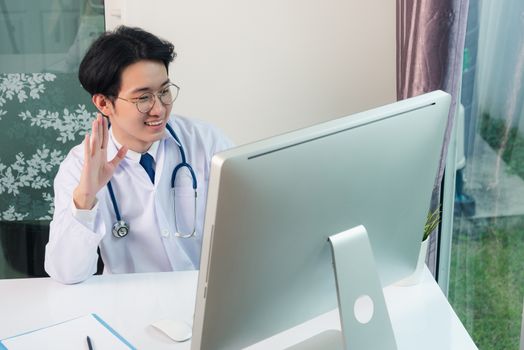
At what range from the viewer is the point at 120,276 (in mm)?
1834

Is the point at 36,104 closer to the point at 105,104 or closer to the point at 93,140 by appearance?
the point at 105,104

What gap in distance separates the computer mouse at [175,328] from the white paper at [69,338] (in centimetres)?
8

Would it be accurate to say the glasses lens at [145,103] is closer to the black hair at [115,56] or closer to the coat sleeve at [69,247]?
the black hair at [115,56]

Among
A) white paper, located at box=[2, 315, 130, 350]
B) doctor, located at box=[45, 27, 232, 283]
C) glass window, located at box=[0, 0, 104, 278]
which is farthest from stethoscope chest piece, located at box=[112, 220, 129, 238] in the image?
glass window, located at box=[0, 0, 104, 278]

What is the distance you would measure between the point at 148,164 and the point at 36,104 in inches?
41.2

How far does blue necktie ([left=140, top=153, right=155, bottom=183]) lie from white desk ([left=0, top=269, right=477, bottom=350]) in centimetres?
33

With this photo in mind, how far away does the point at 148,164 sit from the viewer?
207 cm

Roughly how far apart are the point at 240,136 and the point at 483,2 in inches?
39.5

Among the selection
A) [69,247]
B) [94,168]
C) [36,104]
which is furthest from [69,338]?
[36,104]

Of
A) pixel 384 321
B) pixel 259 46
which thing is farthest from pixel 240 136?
pixel 384 321

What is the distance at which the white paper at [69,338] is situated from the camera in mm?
1518

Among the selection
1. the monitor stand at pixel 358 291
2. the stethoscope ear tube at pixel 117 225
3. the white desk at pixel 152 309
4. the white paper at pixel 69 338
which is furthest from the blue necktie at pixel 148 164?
the monitor stand at pixel 358 291

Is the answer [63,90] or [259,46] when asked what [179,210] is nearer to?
[259,46]

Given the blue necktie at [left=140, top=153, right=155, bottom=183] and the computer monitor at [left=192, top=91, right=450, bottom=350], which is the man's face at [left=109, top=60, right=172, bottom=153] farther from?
the computer monitor at [left=192, top=91, right=450, bottom=350]
